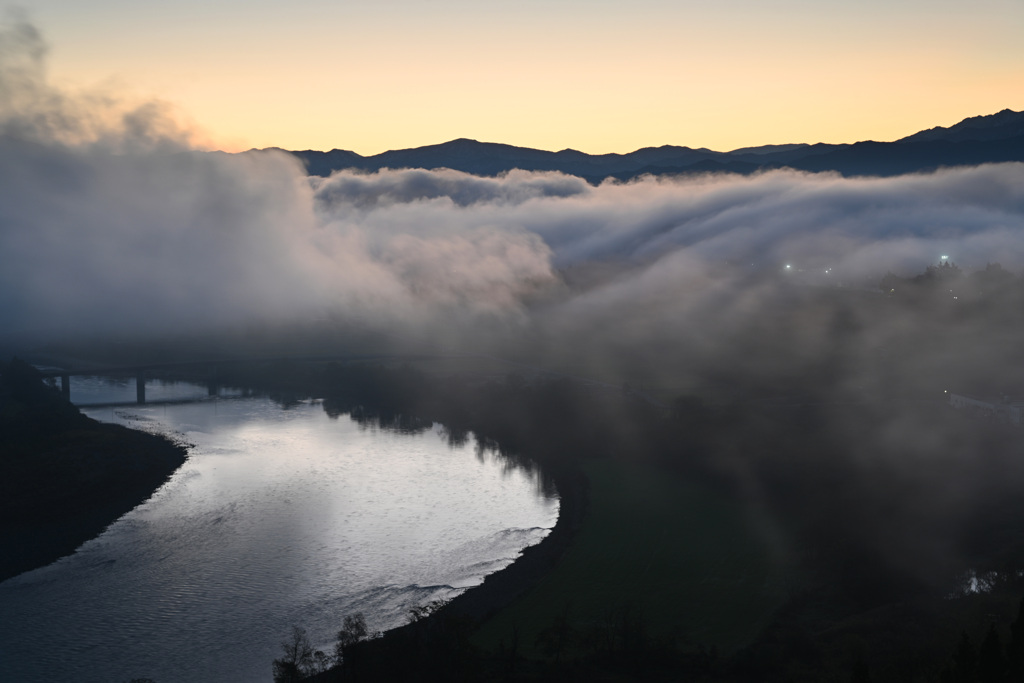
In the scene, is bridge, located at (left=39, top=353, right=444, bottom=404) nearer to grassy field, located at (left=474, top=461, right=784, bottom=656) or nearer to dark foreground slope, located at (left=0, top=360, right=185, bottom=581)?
dark foreground slope, located at (left=0, top=360, right=185, bottom=581)

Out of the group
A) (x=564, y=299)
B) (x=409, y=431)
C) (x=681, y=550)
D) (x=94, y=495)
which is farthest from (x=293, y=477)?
(x=564, y=299)

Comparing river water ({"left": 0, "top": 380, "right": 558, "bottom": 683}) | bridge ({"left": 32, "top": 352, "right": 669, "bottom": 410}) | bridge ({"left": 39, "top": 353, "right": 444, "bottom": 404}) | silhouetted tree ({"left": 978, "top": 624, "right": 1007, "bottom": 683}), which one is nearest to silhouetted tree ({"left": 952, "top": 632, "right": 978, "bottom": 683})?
silhouetted tree ({"left": 978, "top": 624, "right": 1007, "bottom": 683})

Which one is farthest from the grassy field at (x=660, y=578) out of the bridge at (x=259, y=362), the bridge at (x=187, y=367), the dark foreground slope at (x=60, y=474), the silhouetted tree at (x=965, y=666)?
the bridge at (x=187, y=367)

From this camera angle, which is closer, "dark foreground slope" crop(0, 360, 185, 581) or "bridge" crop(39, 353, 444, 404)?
"dark foreground slope" crop(0, 360, 185, 581)

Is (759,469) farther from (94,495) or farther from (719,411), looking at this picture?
(94,495)

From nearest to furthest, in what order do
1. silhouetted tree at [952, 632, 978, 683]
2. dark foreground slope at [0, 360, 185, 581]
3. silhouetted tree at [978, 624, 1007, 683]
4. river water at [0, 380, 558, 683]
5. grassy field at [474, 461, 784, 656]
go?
silhouetted tree at [978, 624, 1007, 683]
silhouetted tree at [952, 632, 978, 683]
river water at [0, 380, 558, 683]
grassy field at [474, 461, 784, 656]
dark foreground slope at [0, 360, 185, 581]

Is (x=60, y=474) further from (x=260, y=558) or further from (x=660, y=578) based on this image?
(x=660, y=578)
